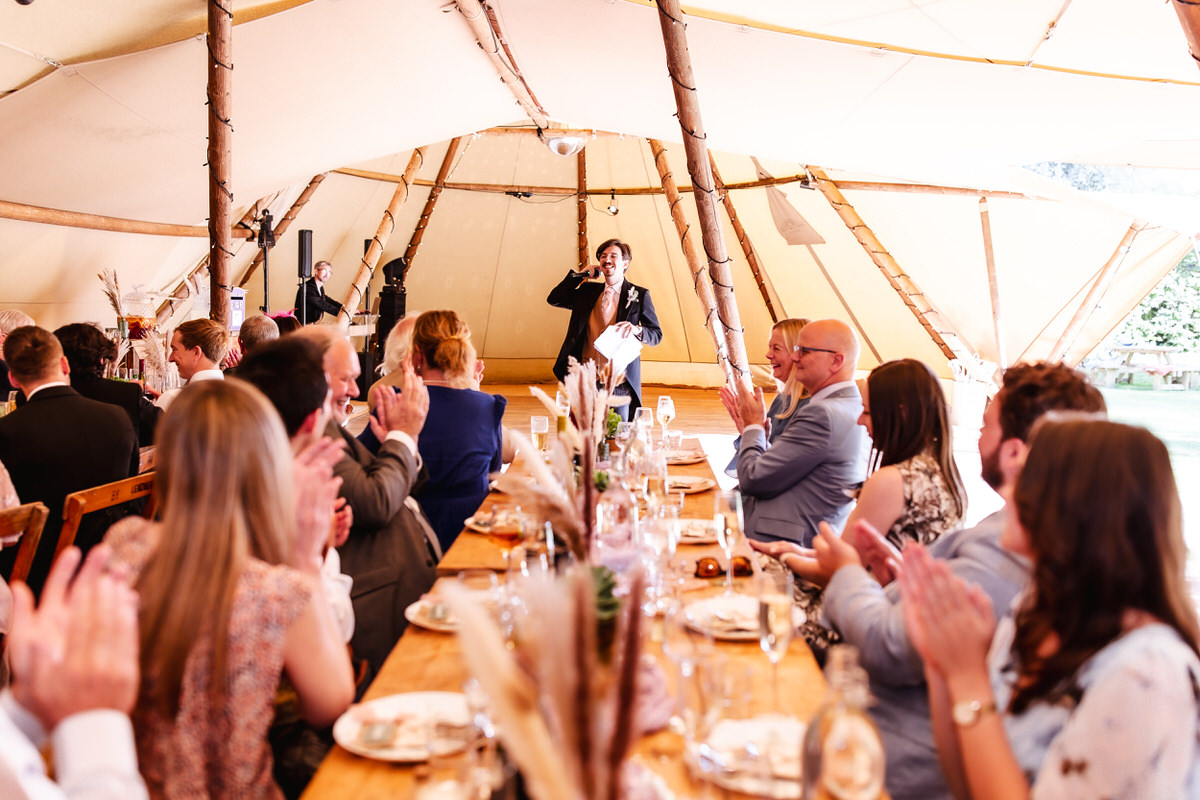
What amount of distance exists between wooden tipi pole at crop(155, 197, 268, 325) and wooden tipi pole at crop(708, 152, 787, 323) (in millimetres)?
4745

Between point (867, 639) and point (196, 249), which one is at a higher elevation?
point (196, 249)

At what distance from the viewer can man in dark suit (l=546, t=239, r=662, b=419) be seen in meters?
6.04

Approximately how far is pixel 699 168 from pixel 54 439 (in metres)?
3.61

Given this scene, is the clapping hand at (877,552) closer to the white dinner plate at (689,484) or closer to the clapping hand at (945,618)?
the clapping hand at (945,618)

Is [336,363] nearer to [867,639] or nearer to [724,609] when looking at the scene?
[724,609]

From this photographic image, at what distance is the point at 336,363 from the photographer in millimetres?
2834

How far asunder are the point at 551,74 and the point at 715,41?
5.46 feet

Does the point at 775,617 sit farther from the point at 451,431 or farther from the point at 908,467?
the point at 451,431

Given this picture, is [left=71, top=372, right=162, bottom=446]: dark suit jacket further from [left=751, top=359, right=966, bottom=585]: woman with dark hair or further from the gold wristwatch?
the gold wristwatch

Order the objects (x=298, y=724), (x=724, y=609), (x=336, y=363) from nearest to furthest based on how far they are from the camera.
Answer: (x=298, y=724) → (x=724, y=609) → (x=336, y=363)

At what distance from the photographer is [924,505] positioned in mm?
2434

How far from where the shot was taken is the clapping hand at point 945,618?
4.56ft

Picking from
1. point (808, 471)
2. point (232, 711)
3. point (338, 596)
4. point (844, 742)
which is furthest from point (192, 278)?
point (844, 742)

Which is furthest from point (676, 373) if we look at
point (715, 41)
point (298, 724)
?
point (298, 724)
